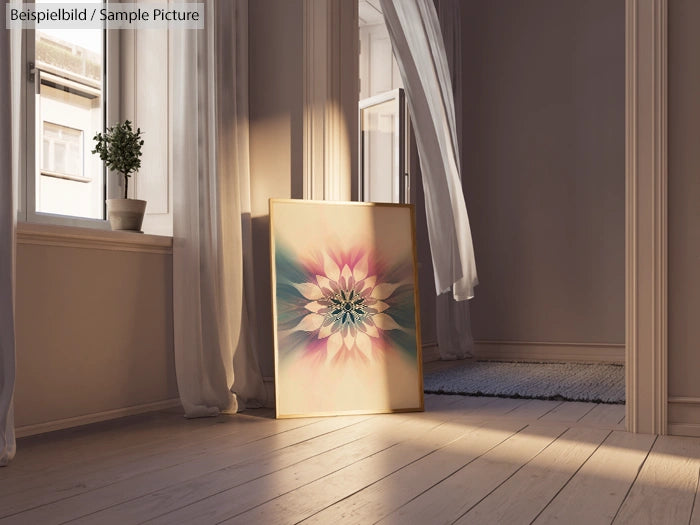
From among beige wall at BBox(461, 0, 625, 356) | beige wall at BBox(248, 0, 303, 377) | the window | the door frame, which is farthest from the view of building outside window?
beige wall at BBox(461, 0, 625, 356)

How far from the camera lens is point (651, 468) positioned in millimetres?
2461

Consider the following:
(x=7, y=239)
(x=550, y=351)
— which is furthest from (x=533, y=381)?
(x=7, y=239)

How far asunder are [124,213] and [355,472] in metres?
1.73

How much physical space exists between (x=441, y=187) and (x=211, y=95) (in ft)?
3.98

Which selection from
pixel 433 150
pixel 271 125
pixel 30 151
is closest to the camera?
Result: pixel 30 151

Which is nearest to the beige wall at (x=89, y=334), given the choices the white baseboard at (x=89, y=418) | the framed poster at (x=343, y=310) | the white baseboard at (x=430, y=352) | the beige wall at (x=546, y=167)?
the white baseboard at (x=89, y=418)

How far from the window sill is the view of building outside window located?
386 mm

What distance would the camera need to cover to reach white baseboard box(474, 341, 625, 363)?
5.69 meters

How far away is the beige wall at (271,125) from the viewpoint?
147 inches

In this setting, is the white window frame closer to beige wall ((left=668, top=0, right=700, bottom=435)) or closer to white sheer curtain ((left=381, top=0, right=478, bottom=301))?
white sheer curtain ((left=381, top=0, right=478, bottom=301))

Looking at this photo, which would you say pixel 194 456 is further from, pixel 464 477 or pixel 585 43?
pixel 585 43

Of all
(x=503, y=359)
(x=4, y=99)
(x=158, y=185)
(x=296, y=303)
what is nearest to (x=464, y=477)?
(x=296, y=303)

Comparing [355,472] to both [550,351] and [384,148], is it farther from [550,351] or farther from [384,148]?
[550,351]

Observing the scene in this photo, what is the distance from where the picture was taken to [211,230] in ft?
11.5
